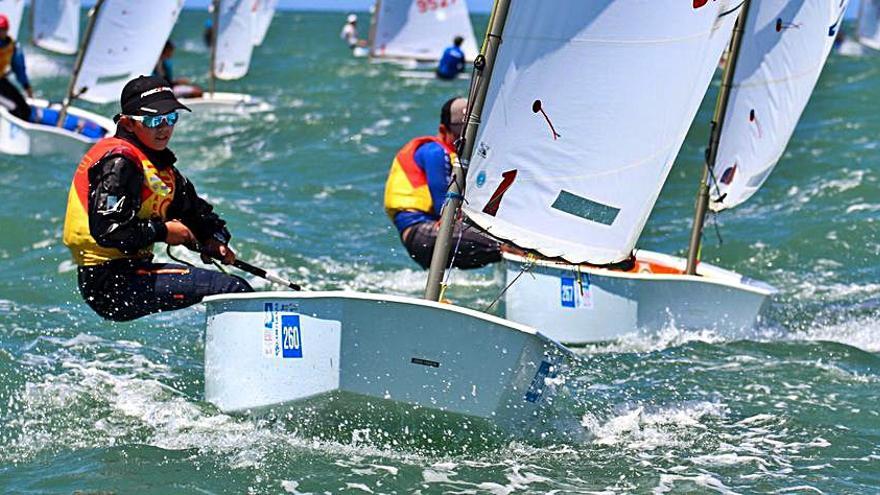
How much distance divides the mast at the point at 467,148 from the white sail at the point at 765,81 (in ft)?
10.3

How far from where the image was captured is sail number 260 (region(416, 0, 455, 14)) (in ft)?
93.7

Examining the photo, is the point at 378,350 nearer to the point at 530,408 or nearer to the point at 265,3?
the point at 530,408

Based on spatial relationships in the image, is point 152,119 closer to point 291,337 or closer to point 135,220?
point 135,220

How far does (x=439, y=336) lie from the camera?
497 centimetres

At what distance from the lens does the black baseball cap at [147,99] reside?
535cm

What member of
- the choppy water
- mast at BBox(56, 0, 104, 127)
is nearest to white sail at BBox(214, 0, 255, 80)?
mast at BBox(56, 0, 104, 127)

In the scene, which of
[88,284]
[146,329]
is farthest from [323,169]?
[88,284]

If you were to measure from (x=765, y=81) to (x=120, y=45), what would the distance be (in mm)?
9262

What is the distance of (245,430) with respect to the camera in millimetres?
5301

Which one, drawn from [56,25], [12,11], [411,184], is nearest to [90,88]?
[12,11]

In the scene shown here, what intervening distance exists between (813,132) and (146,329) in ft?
38.5

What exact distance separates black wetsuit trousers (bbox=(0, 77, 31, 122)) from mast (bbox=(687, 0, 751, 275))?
8746mm

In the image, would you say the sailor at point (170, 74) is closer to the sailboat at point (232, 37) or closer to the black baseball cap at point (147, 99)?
the sailboat at point (232, 37)

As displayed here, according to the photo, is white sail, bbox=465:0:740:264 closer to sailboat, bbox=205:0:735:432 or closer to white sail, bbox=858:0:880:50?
sailboat, bbox=205:0:735:432
